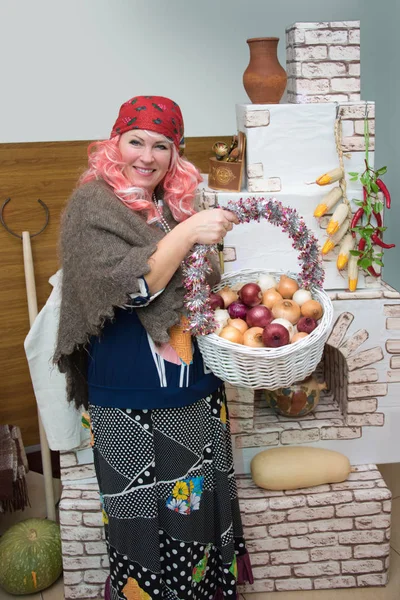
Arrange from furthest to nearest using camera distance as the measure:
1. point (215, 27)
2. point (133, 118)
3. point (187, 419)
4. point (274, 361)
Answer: point (215, 27), point (187, 419), point (133, 118), point (274, 361)

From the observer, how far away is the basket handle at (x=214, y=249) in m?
1.78

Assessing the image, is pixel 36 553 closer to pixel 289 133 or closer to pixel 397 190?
pixel 289 133

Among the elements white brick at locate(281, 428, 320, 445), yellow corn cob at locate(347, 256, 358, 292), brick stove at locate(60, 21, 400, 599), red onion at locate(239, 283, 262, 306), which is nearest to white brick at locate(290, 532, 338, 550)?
brick stove at locate(60, 21, 400, 599)

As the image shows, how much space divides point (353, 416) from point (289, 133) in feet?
3.44

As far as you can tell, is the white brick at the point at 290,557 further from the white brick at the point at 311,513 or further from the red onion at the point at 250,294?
the red onion at the point at 250,294

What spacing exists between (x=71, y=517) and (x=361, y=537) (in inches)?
41.2

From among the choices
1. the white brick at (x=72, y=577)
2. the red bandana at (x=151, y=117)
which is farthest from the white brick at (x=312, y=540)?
the red bandana at (x=151, y=117)

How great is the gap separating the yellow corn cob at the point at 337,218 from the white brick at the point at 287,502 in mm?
949

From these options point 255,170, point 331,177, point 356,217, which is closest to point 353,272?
point 356,217

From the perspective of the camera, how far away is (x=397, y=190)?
3406 millimetres

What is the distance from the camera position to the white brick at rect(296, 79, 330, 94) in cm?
255

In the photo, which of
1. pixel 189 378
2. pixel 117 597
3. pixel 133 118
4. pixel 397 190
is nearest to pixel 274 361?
pixel 189 378

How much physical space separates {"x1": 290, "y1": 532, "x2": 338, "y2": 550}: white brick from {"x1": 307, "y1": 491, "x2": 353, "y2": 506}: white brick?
12cm

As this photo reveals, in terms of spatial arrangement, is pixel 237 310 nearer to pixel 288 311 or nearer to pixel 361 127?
pixel 288 311
